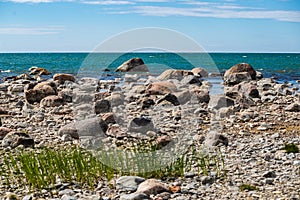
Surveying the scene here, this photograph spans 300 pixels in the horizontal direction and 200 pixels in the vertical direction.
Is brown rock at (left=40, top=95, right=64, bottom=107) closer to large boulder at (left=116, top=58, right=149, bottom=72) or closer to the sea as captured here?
the sea

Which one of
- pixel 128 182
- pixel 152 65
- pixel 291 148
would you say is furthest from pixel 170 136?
pixel 152 65

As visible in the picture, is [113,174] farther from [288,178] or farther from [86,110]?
[86,110]

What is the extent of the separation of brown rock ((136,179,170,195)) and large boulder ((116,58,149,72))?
34.7 metres

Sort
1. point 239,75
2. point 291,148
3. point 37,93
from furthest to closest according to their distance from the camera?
point 239,75
point 37,93
point 291,148

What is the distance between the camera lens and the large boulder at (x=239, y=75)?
92.4 ft

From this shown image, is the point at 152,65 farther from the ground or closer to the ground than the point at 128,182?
farther from the ground

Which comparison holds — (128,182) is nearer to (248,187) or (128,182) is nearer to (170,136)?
(248,187)

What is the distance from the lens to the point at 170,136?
40.1 ft

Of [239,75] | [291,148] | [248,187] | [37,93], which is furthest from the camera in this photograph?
[239,75]

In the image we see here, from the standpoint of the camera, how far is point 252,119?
1415 cm

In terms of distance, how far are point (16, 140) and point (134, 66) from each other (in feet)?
107

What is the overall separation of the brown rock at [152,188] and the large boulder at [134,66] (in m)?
34.7

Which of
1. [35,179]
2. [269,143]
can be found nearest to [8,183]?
[35,179]

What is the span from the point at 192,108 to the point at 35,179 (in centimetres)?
880
